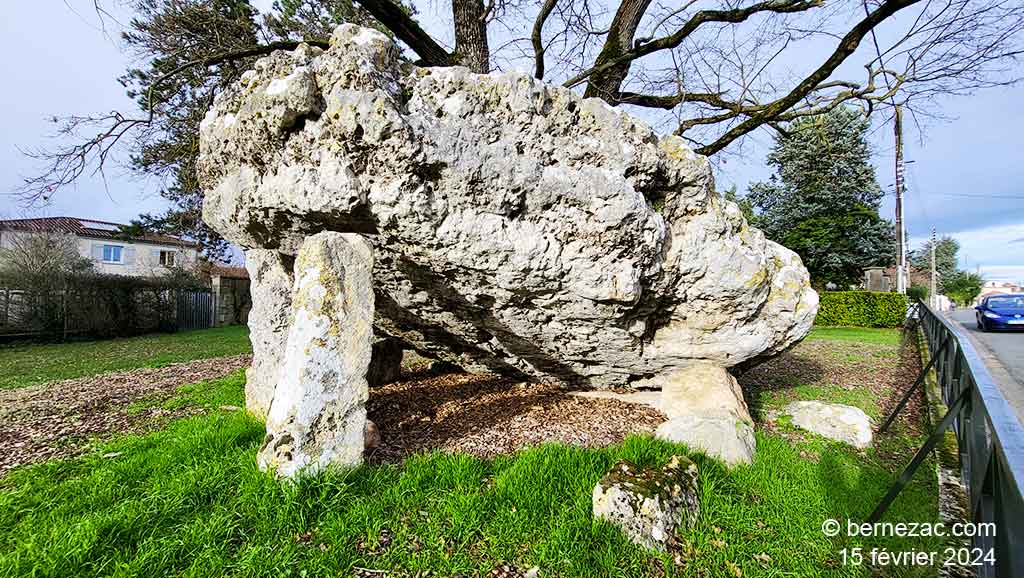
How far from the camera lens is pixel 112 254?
102ft

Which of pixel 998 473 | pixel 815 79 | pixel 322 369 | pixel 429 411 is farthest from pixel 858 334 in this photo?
pixel 322 369

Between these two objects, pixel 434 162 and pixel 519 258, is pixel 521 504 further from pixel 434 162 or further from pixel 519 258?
pixel 434 162

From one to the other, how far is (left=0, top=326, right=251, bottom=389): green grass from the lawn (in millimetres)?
6813

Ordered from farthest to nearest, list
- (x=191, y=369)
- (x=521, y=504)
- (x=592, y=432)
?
(x=191, y=369) < (x=592, y=432) < (x=521, y=504)

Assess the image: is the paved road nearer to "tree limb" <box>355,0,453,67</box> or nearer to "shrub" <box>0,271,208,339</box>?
"tree limb" <box>355,0,453,67</box>

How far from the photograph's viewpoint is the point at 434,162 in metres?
3.44

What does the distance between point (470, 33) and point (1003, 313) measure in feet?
66.4

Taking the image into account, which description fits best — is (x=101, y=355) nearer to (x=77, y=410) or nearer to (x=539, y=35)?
(x=77, y=410)

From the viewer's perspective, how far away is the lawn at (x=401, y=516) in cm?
255

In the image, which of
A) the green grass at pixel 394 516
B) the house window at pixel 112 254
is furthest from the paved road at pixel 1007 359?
the house window at pixel 112 254

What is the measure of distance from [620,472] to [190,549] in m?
2.70

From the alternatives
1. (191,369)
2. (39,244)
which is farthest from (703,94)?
(39,244)

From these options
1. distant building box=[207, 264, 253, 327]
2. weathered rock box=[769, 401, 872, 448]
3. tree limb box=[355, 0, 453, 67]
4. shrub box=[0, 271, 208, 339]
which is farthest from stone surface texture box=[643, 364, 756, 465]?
distant building box=[207, 264, 253, 327]

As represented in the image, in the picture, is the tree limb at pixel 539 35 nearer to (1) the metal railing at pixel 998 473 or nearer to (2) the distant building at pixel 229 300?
(1) the metal railing at pixel 998 473
